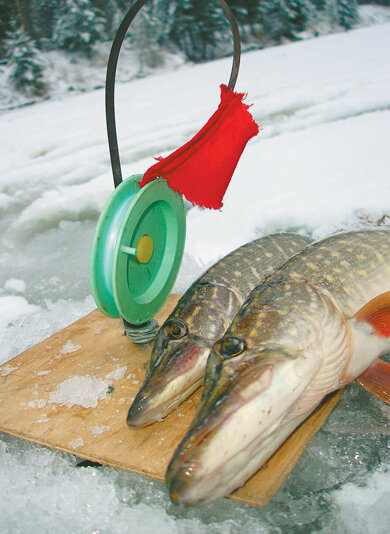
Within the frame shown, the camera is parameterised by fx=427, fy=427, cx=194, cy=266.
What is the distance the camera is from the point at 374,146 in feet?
13.1

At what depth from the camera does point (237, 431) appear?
0.95m

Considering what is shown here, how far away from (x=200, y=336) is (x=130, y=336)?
39 centimetres

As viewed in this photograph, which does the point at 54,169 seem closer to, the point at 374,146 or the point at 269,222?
the point at 269,222

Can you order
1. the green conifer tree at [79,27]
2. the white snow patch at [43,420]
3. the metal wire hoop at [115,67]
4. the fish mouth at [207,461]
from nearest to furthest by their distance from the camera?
the fish mouth at [207,461] < the white snow patch at [43,420] < the metal wire hoop at [115,67] < the green conifer tree at [79,27]

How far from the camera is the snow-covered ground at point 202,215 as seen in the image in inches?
46.2

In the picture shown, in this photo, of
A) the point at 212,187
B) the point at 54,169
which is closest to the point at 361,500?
the point at 212,187

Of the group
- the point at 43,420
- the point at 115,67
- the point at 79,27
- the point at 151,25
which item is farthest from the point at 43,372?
the point at 151,25

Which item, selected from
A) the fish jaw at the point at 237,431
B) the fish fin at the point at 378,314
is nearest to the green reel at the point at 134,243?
the fish jaw at the point at 237,431

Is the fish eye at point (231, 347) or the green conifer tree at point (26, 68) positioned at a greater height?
the fish eye at point (231, 347)

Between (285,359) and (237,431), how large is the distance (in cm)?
23

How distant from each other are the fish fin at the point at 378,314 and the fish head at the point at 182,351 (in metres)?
0.46

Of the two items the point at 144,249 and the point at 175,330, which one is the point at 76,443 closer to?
the point at 175,330

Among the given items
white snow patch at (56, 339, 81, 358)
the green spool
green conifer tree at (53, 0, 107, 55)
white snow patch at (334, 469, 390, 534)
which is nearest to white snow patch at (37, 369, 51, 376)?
white snow patch at (56, 339, 81, 358)

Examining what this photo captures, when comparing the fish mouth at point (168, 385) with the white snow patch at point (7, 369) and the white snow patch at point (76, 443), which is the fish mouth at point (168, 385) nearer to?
the white snow patch at point (76, 443)
